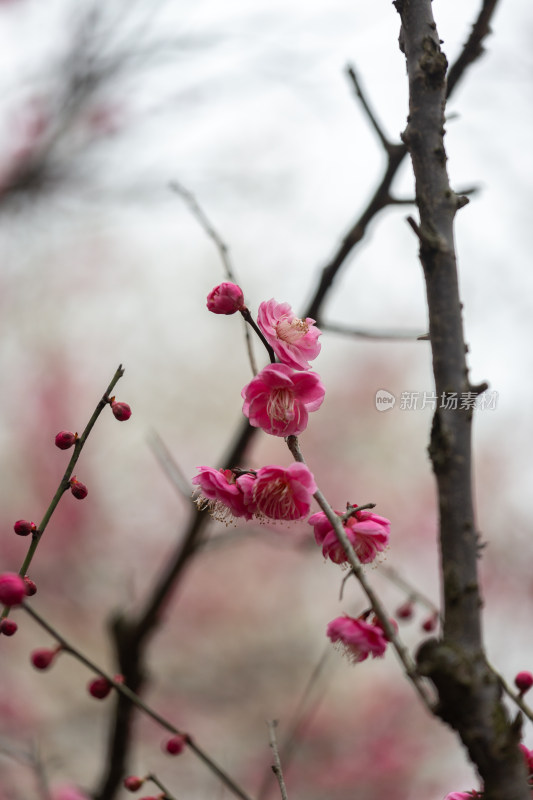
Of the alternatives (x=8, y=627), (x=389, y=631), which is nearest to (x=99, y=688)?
(x=8, y=627)

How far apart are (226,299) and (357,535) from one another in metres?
0.27

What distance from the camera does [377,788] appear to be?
286cm

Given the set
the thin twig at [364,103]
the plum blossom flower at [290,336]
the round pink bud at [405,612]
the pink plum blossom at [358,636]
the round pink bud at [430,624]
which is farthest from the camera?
the round pink bud at [405,612]

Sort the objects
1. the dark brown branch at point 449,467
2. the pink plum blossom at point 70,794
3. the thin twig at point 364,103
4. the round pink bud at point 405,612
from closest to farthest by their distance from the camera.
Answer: the dark brown branch at point 449,467, the thin twig at point 364,103, the round pink bud at point 405,612, the pink plum blossom at point 70,794

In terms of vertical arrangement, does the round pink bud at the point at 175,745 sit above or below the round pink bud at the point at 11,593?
below

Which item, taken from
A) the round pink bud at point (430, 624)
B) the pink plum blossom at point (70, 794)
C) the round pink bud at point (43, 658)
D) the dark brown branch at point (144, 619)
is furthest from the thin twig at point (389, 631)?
the pink plum blossom at point (70, 794)

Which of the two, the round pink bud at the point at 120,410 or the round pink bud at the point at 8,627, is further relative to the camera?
the round pink bud at the point at 120,410

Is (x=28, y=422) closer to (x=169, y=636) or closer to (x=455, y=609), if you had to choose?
(x=169, y=636)

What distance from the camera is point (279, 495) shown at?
2.13 feet

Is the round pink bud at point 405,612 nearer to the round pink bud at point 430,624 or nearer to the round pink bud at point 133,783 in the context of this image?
the round pink bud at point 430,624

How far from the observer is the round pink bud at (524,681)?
66cm

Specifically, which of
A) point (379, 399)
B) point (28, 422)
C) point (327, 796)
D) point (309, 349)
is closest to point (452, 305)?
point (309, 349)

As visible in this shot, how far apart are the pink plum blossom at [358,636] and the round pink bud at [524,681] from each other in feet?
0.63

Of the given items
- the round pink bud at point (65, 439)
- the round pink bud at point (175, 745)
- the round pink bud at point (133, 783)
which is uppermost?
the round pink bud at point (65, 439)
